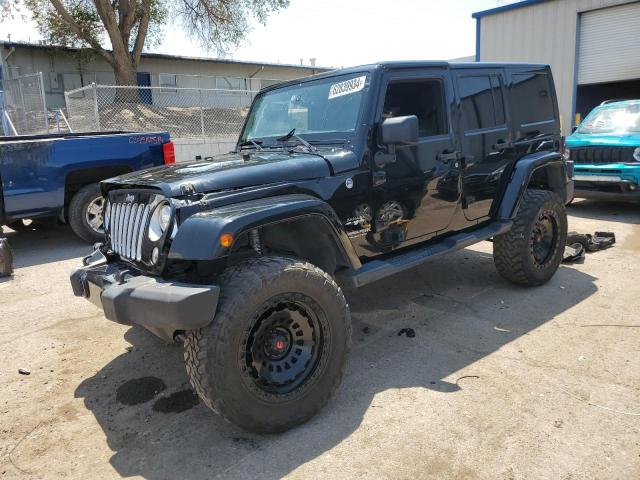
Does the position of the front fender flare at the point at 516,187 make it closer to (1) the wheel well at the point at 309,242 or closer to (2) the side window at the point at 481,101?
(2) the side window at the point at 481,101

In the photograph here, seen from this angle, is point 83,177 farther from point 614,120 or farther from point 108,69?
point 108,69

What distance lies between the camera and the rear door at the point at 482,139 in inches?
175

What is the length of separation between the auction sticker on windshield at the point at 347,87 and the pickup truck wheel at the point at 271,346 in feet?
4.97

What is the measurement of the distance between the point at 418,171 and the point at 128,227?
2.16 m

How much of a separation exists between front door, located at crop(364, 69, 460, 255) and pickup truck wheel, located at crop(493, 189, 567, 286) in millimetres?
843

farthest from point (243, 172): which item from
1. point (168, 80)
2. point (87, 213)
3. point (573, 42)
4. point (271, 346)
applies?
point (168, 80)

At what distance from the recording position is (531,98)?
17.0 ft

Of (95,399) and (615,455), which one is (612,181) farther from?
(95,399)

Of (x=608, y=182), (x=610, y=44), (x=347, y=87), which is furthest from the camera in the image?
(x=610, y=44)

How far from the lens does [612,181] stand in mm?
8312

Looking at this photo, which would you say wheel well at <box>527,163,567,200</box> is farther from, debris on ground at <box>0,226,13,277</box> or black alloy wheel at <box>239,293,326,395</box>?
debris on ground at <box>0,226,13,277</box>

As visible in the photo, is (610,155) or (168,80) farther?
(168,80)

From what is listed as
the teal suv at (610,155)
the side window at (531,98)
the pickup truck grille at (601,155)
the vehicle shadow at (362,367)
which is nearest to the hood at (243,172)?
the vehicle shadow at (362,367)

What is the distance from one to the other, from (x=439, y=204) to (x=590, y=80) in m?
15.7
